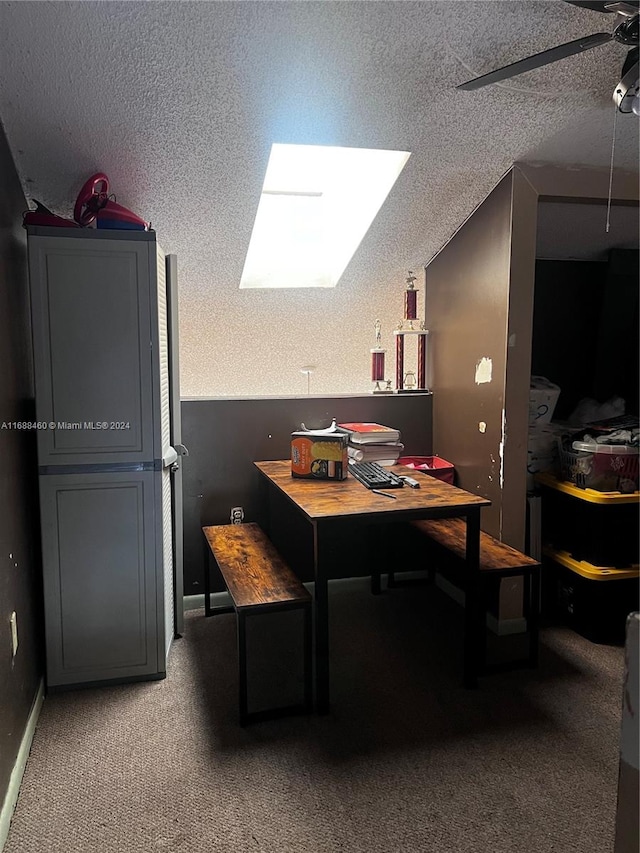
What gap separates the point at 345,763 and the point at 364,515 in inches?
32.2

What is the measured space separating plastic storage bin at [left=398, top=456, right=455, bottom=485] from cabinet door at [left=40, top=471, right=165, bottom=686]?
145 cm

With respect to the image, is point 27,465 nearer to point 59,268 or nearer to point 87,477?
point 87,477

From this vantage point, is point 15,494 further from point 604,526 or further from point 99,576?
point 604,526

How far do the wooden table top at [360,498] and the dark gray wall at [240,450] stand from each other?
44cm

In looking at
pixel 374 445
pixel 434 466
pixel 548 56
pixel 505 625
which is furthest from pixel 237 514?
pixel 548 56

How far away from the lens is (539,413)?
3.14 meters

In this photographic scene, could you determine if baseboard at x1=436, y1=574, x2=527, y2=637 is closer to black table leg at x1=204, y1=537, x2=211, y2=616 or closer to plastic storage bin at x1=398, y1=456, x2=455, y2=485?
plastic storage bin at x1=398, y1=456, x2=455, y2=485

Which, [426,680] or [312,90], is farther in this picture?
[426,680]

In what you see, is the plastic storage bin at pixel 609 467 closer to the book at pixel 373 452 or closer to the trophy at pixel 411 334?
the book at pixel 373 452

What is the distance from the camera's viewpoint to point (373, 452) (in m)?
3.06

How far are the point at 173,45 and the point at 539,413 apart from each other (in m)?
2.37

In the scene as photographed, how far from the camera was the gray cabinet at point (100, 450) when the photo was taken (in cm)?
224

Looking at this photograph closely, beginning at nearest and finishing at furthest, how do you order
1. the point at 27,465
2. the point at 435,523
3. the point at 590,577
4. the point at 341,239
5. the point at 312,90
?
the point at 312,90 < the point at 27,465 < the point at 590,577 < the point at 435,523 < the point at 341,239

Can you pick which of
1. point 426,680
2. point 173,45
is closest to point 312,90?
point 173,45
